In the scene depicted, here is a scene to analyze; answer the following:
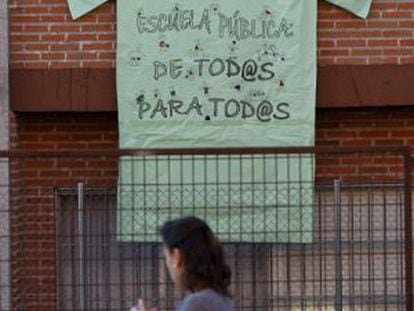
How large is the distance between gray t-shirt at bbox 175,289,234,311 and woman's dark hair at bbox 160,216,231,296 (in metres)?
0.04

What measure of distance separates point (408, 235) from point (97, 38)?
297 centimetres

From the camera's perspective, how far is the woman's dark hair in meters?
4.07

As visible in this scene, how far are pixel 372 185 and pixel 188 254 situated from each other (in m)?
4.06

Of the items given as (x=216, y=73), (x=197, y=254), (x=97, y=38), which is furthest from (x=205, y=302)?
(x=97, y=38)

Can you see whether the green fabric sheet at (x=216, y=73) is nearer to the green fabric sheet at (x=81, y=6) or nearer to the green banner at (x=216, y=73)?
the green banner at (x=216, y=73)

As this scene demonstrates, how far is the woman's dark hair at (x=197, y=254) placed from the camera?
13.4 ft

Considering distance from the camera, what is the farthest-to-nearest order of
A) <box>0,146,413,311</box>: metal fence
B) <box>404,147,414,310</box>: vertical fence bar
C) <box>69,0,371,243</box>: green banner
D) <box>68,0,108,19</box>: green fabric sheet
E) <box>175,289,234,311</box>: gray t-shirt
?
<box>68,0,108,19</box>: green fabric sheet → <box>69,0,371,243</box>: green banner → <box>0,146,413,311</box>: metal fence → <box>404,147,414,310</box>: vertical fence bar → <box>175,289,234,311</box>: gray t-shirt

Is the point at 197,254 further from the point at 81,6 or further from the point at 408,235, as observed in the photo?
the point at 81,6

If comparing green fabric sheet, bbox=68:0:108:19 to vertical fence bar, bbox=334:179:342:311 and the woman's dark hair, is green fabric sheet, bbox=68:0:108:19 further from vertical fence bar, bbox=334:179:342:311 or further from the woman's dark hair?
the woman's dark hair

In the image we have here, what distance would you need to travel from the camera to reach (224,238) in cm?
743

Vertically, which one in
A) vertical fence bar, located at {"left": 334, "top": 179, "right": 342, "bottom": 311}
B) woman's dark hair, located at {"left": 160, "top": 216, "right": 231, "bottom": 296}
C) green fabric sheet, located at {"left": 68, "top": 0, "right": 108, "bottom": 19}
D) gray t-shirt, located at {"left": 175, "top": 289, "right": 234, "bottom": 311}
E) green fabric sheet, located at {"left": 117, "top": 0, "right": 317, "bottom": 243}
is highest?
green fabric sheet, located at {"left": 68, "top": 0, "right": 108, "bottom": 19}

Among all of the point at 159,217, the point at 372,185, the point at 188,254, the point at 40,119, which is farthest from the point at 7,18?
the point at 188,254

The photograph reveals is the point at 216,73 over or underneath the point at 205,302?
over

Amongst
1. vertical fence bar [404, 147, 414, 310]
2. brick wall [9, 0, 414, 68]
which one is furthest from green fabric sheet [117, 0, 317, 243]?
vertical fence bar [404, 147, 414, 310]
